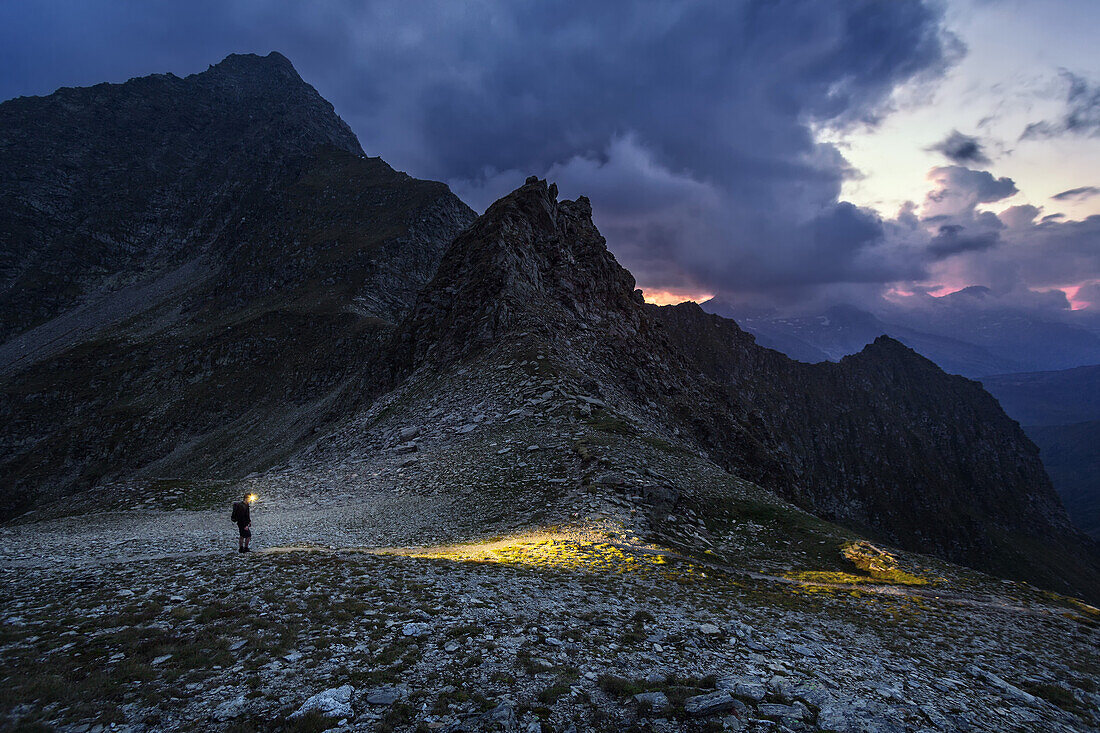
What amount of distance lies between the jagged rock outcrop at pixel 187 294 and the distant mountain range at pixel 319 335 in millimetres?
654

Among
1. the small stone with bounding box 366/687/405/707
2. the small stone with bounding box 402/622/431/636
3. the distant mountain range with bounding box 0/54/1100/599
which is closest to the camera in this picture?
the small stone with bounding box 366/687/405/707

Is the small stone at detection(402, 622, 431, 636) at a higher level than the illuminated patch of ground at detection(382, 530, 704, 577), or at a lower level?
higher

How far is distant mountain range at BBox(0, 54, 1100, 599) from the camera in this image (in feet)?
160

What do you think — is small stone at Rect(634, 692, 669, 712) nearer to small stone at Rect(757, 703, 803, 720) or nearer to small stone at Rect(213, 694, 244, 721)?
small stone at Rect(757, 703, 803, 720)

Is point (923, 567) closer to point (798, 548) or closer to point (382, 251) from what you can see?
point (798, 548)

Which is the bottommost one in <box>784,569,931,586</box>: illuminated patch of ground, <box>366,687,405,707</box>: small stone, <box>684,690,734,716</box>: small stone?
<box>784,569,931,586</box>: illuminated patch of ground

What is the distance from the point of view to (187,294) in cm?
12400

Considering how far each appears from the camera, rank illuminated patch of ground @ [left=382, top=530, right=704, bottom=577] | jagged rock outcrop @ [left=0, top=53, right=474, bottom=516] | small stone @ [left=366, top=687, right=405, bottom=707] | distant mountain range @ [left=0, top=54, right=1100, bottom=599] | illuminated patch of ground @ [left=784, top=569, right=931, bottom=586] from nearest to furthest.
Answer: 1. small stone @ [left=366, top=687, right=405, bottom=707]
2. illuminated patch of ground @ [left=382, top=530, right=704, bottom=577]
3. illuminated patch of ground @ [left=784, top=569, right=931, bottom=586]
4. distant mountain range @ [left=0, top=54, right=1100, bottom=599]
5. jagged rock outcrop @ [left=0, top=53, right=474, bottom=516]

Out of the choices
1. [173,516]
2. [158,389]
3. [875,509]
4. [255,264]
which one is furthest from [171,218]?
[875,509]

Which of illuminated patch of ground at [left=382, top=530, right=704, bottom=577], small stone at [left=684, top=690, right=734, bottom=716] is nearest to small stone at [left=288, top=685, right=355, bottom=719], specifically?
small stone at [left=684, top=690, right=734, bottom=716]

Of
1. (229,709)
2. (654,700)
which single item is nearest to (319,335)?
(229,709)

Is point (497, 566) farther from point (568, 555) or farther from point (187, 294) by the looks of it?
point (187, 294)

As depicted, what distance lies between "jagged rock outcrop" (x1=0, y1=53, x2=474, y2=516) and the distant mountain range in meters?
0.65

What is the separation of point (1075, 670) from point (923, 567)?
25.9 feet
